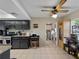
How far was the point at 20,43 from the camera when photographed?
1221 cm

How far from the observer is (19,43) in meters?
12.2

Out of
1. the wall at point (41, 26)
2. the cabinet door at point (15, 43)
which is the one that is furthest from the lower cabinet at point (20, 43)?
the wall at point (41, 26)

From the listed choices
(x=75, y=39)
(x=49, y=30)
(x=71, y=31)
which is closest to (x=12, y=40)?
(x=71, y=31)

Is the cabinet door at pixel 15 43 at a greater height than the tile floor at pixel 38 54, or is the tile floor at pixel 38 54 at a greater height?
the cabinet door at pixel 15 43

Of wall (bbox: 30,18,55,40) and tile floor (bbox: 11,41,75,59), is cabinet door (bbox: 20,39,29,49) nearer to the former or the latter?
tile floor (bbox: 11,41,75,59)

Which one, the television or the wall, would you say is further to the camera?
the television

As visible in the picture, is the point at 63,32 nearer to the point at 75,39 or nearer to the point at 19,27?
the point at 75,39

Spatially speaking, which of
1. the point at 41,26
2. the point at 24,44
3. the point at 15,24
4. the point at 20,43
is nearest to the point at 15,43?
the point at 20,43

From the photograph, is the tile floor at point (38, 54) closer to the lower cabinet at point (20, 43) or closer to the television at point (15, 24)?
the lower cabinet at point (20, 43)

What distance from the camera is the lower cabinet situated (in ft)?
39.9

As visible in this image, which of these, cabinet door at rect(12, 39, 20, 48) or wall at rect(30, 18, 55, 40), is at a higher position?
wall at rect(30, 18, 55, 40)

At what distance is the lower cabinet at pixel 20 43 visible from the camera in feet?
39.9

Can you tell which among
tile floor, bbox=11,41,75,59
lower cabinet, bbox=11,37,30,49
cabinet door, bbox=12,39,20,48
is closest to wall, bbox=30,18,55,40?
lower cabinet, bbox=11,37,30,49

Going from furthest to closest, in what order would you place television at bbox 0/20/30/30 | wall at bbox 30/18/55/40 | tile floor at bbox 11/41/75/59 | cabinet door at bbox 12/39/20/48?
television at bbox 0/20/30/30 < wall at bbox 30/18/55/40 < cabinet door at bbox 12/39/20/48 < tile floor at bbox 11/41/75/59
